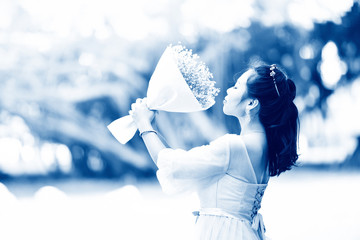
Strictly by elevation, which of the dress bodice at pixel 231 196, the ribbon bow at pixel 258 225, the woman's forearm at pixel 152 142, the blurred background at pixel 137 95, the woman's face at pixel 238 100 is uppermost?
the blurred background at pixel 137 95

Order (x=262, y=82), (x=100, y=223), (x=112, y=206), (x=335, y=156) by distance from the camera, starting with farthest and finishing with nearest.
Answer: (x=335, y=156), (x=112, y=206), (x=100, y=223), (x=262, y=82)

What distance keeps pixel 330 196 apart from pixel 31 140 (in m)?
2.40

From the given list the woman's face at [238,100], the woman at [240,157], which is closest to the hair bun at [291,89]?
the woman at [240,157]

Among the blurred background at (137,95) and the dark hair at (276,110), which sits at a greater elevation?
the blurred background at (137,95)

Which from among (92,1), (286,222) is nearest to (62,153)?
(92,1)

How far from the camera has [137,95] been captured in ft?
11.6

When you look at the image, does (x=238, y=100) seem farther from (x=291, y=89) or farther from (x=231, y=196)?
(x=231, y=196)

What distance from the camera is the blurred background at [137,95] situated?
322 cm

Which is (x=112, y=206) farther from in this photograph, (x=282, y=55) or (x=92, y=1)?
(x=282, y=55)

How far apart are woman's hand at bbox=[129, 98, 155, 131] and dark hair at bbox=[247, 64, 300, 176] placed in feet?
0.96

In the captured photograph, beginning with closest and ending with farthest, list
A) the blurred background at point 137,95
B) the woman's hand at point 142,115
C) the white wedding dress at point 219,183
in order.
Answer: the white wedding dress at point 219,183 → the woman's hand at point 142,115 → the blurred background at point 137,95

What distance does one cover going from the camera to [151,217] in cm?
306

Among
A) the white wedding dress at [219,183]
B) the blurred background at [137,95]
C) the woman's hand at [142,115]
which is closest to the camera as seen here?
the white wedding dress at [219,183]

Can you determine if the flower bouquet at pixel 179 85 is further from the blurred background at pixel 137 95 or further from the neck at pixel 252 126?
the blurred background at pixel 137 95
